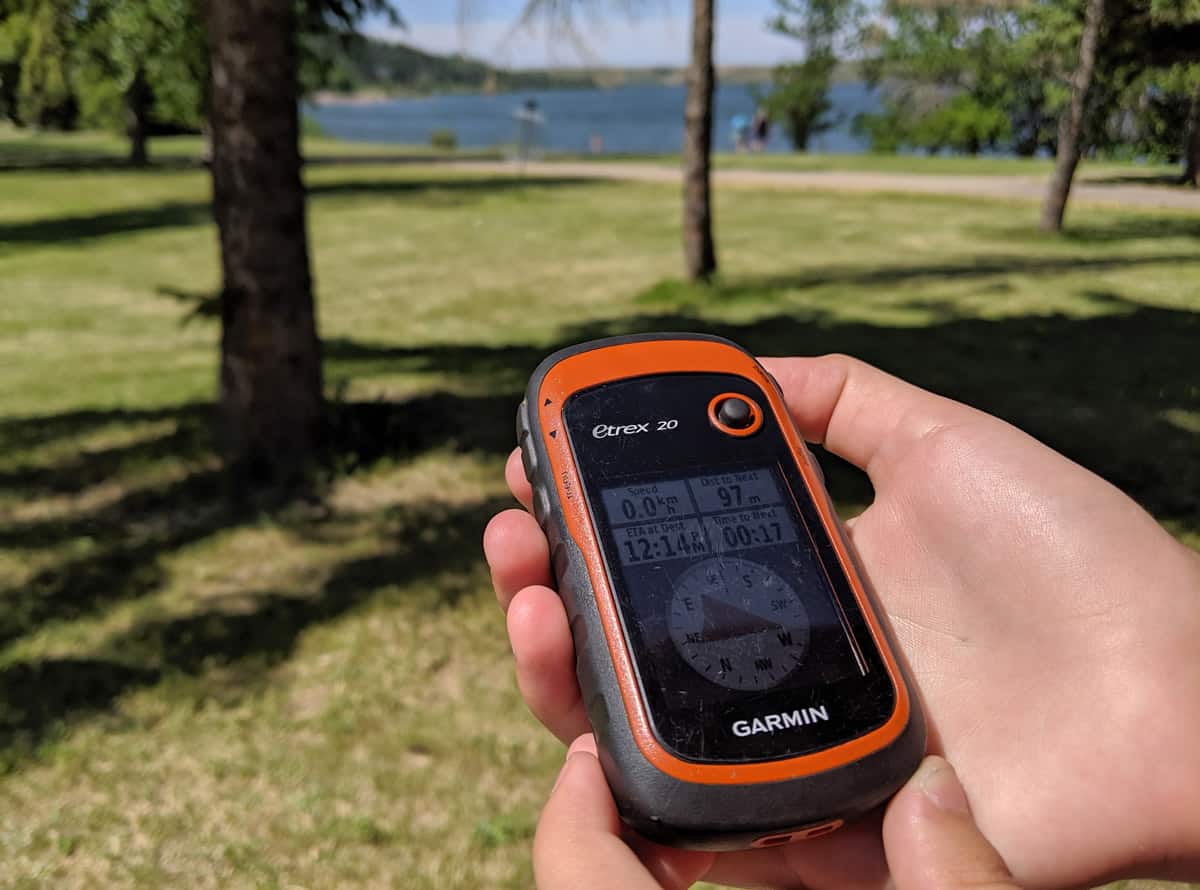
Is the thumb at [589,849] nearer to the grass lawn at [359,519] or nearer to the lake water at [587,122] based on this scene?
the grass lawn at [359,519]

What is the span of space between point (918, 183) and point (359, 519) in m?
22.3

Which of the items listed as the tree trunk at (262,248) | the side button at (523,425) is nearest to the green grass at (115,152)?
the tree trunk at (262,248)

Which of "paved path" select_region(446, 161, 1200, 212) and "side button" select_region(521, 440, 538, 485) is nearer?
"side button" select_region(521, 440, 538, 485)

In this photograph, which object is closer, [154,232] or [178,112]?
[154,232]

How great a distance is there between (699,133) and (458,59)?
423 cm

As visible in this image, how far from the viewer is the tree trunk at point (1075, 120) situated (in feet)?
47.9

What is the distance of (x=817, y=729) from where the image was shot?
208cm

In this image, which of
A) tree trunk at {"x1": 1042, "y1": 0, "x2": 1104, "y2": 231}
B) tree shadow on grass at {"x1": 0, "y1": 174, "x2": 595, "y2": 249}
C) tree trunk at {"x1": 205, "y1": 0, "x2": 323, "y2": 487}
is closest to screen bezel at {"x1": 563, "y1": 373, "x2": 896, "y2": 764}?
tree trunk at {"x1": 205, "y1": 0, "x2": 323, "y2": 487}

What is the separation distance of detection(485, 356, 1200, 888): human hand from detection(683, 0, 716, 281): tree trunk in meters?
9.78

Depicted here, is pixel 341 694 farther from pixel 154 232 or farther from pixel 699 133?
pixel 154 232

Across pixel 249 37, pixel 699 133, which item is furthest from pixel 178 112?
pixel 249 37

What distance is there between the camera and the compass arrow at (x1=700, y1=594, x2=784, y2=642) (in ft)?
7.22

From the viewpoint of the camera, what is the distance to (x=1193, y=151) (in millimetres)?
22609

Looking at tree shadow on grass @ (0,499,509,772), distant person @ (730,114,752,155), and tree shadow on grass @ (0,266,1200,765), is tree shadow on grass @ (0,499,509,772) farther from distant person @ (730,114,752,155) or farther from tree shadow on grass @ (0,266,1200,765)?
distant person @ (730,114,752,155)
